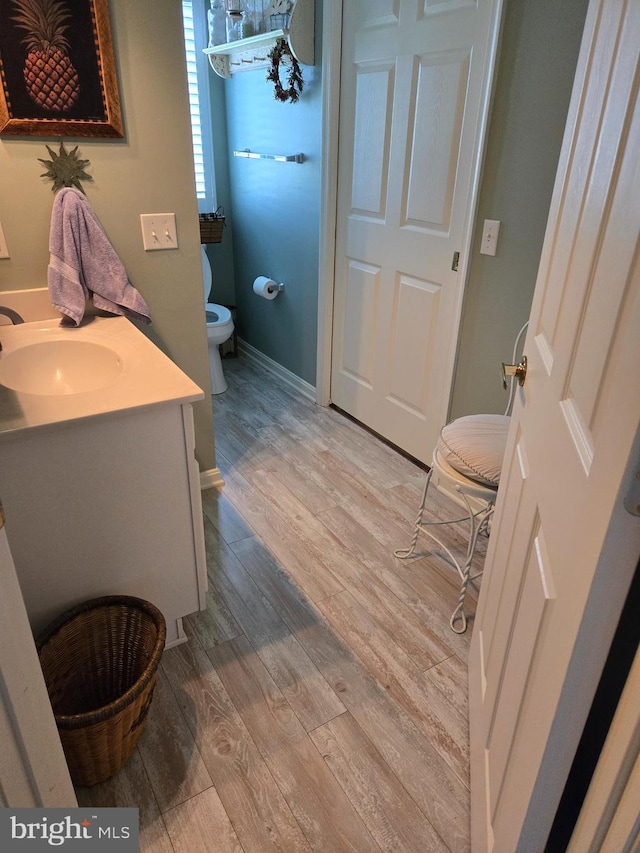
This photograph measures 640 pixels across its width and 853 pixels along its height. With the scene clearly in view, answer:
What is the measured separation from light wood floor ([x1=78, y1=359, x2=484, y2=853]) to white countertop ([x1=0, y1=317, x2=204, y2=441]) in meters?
0.84

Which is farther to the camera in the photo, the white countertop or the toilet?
the toilet

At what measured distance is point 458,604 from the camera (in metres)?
1.87

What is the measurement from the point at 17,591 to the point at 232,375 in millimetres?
3061

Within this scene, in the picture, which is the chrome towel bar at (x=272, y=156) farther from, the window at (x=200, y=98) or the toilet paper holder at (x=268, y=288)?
the toilet paper holder at (x=268, y=288)

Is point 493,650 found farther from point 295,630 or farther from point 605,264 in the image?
point 605,264

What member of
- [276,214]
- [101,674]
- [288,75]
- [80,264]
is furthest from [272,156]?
[101,674]

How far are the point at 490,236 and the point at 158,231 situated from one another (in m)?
1.21

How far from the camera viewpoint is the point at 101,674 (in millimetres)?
1480

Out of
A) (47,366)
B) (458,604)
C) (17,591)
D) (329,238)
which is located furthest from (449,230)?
(17,591)

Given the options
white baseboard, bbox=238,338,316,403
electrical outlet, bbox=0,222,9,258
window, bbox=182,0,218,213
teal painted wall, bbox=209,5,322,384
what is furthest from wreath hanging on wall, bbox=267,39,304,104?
electrical outlet, bbox=0,222,9,258

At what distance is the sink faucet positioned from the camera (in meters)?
1.74

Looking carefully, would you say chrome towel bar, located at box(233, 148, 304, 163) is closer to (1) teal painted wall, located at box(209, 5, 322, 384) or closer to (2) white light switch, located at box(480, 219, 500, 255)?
(1) teal painted wall, located at box(209, 5, 322, 384)

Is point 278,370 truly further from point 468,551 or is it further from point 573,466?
point 573,466

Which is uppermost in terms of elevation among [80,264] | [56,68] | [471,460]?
[56,68]
